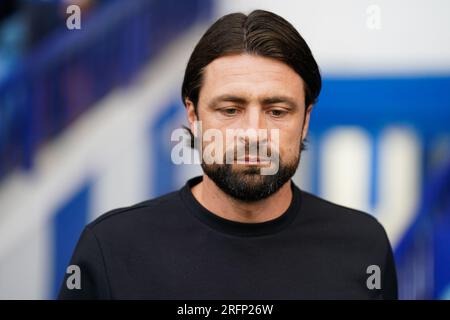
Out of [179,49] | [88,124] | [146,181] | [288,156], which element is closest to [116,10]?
[179,49]

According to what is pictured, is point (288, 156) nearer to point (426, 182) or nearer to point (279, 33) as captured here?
point (279, 33)

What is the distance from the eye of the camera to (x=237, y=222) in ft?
Answer: 5.05

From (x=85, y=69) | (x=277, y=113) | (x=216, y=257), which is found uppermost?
(x=85, y=69)

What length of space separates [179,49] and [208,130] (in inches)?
36.9

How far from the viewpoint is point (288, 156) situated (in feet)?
5.09

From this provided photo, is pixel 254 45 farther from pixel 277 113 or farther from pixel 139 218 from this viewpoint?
pixel 139 218

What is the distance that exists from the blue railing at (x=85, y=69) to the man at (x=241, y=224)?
0.83 meters

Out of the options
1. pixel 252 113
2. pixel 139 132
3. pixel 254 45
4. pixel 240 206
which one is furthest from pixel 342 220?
pixel 139 132

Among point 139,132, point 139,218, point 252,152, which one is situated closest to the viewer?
point 252,152

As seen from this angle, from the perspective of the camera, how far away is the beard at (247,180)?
150cm

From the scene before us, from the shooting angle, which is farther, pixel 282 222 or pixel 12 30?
pixel 12 30

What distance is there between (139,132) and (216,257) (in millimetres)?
989

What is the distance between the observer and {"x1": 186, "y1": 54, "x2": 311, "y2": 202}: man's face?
1502 millimetres
